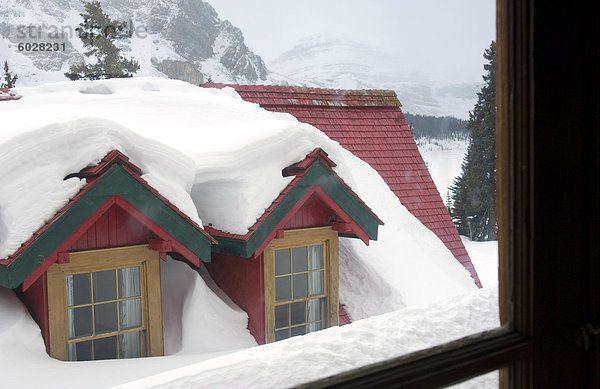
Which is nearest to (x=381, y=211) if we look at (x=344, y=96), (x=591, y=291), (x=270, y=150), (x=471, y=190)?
(x=344, y=96)

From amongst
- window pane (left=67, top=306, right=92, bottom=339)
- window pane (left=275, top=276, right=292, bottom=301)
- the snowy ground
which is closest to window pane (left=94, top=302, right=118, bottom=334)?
window pane (left=67, top=306, right=92, bottom=339)

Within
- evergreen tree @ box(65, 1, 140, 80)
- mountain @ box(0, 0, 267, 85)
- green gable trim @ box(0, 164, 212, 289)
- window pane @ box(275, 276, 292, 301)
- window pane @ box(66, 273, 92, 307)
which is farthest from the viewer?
evergreen tree @ box(65, 1, 140, 80)

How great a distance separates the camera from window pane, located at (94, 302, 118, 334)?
1.41m

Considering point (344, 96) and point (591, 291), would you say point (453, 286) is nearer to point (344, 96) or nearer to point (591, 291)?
point (344, 96)

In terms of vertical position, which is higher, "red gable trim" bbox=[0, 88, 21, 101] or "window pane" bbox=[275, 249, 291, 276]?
"red gable trim" bbox=[0, 88, 21, 101]

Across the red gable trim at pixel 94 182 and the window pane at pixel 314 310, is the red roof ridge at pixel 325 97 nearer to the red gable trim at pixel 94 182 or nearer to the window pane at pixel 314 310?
the window pane at pixel 314 310

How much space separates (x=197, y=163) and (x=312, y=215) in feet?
1.27

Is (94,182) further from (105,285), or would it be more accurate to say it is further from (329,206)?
(329,206)

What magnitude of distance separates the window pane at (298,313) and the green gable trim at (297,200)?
0.92 ft

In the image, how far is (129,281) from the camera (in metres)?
1.46

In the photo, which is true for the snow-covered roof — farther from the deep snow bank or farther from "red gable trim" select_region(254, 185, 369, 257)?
the deep snow bank

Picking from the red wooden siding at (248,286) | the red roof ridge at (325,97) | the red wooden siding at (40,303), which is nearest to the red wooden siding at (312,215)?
the red wooden siding at (248,286)

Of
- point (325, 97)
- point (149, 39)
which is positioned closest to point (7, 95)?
point (149, 39)

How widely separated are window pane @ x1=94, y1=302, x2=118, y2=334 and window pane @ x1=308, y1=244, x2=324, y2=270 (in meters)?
0.63
